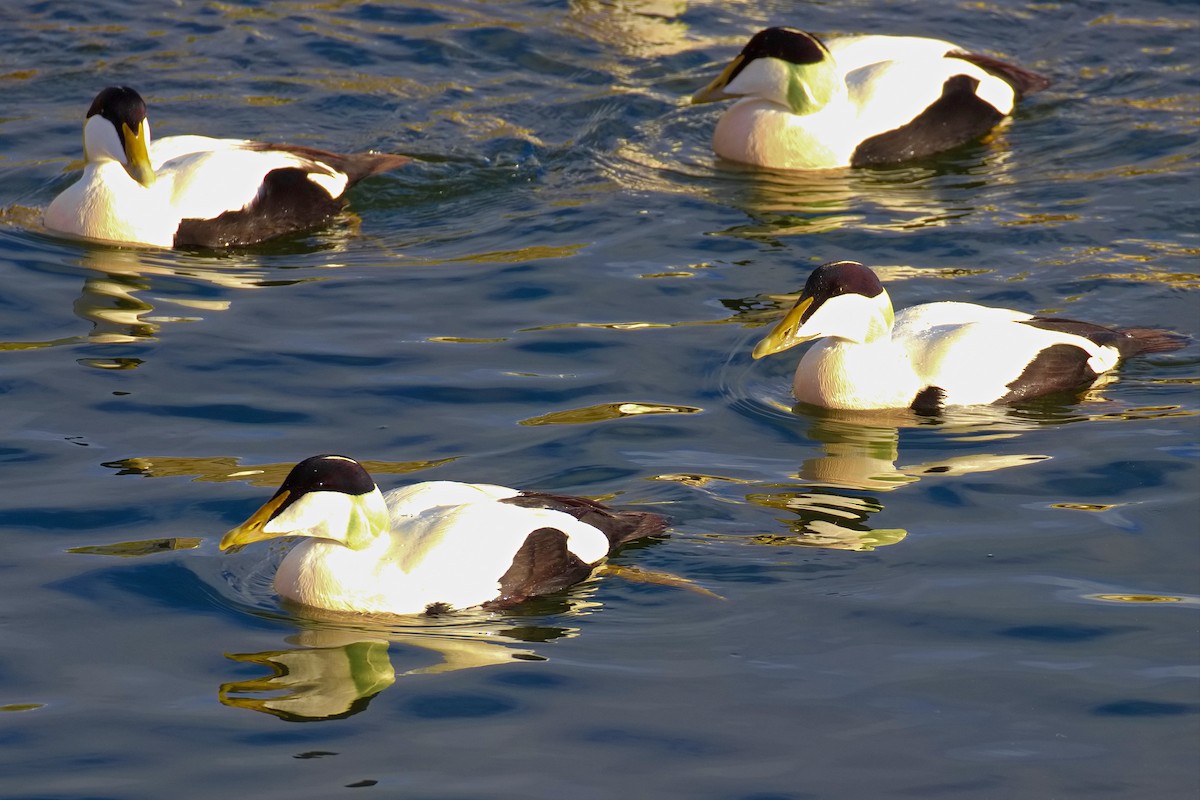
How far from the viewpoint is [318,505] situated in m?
6.07

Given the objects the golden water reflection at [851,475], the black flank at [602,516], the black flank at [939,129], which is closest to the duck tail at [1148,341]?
the golden water reflection at [851,475]

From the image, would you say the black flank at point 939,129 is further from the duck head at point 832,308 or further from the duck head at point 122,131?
the duck head at point 122,131

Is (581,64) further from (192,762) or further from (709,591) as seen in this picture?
(192,762)

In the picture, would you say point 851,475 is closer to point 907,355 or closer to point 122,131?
point 907,355

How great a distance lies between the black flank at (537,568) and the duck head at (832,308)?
2.05 metres

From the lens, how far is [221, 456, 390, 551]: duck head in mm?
6066

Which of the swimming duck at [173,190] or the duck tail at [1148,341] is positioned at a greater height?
the swimming duck at [173,190]

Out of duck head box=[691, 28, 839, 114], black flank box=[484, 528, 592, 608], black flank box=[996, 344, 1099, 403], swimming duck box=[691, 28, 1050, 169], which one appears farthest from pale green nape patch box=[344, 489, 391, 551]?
duck head box=[691, 28, 839, 114]

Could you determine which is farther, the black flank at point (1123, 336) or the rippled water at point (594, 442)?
the black flank at point (1123, 336)

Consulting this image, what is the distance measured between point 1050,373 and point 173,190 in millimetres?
4873

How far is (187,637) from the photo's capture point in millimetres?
6098

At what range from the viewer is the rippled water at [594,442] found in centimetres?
552

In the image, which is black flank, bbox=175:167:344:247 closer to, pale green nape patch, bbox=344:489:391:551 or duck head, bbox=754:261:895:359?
duck head, bbox=754:261:895:359

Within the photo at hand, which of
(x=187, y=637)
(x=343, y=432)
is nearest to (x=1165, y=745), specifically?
(x=187, y=637)
